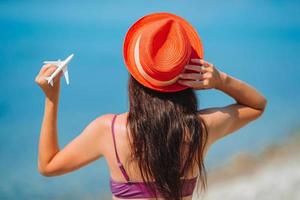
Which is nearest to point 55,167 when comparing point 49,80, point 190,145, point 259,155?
point 49,80

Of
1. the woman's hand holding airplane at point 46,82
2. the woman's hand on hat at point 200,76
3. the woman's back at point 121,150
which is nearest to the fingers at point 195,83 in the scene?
the woman's hand on hat at point 200,76

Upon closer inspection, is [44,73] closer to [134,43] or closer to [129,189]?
[134,43]

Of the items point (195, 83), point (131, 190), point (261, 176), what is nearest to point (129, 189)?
point (131, 190)

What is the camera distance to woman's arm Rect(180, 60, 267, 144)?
1.09 meters

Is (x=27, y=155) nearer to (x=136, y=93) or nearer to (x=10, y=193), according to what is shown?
(x=10, y=193)

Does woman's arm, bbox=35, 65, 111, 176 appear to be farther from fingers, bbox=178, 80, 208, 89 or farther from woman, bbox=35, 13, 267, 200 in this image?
fingers, bbox=178, 80, 208, 89

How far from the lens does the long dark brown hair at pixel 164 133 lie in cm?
110

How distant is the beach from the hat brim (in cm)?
195

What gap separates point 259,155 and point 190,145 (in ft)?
7.12

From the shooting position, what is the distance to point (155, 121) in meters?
1.10

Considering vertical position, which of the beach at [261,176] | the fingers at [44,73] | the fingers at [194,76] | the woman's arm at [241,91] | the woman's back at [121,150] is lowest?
the beach at [261,176]

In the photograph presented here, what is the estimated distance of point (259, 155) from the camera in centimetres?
321

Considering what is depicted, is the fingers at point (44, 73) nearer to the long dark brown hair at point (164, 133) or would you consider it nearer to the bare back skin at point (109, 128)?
the bare back skin at point (109, 128)

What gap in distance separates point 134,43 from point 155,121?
16cm
